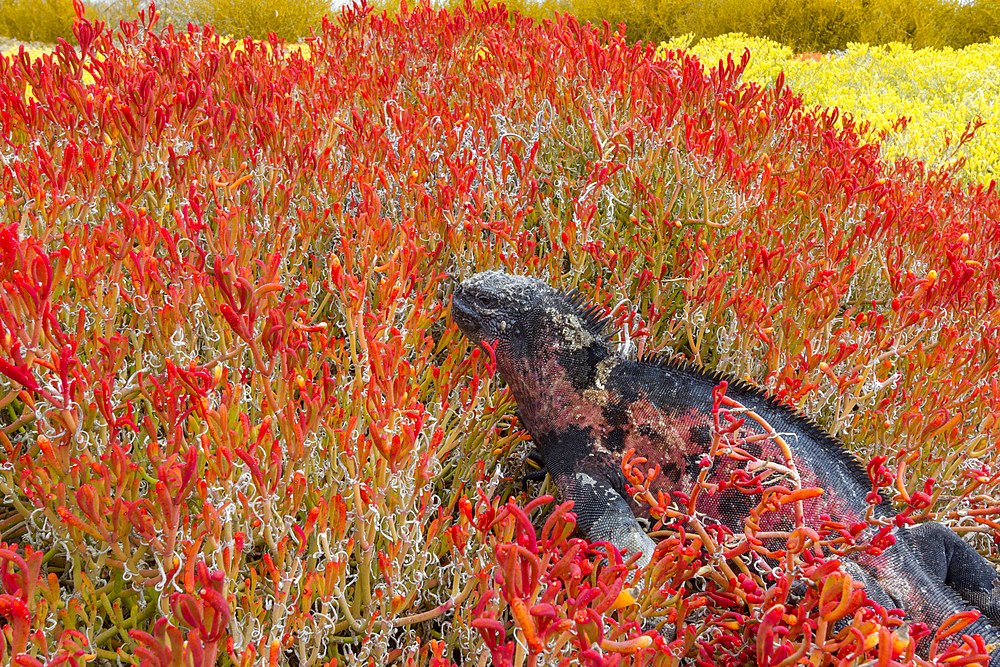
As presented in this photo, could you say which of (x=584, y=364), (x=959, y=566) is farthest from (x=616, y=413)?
(x=959, y=566)

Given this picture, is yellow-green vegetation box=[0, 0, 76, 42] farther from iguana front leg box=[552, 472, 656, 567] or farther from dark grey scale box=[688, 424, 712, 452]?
dark grey scale box=[688, 424, 712, 452]

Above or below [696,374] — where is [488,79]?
above

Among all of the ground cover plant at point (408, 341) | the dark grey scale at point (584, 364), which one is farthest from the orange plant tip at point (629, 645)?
the dark grey scale at point (584, 364)

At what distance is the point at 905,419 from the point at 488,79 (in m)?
4.00

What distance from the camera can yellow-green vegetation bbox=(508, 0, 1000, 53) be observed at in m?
15.0

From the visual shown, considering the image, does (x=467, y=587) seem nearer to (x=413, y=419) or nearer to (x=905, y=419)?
(x=413, y=419)

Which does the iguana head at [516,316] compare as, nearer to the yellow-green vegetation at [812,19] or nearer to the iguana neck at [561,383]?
the iguana neck at [561,383]

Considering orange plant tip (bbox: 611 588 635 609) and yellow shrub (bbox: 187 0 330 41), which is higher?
yellow shrub (bbox: 187 0 330 41)

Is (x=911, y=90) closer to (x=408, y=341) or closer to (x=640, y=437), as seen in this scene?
(x=640, y=437)

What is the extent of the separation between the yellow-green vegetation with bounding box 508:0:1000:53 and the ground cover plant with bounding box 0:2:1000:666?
11663mm

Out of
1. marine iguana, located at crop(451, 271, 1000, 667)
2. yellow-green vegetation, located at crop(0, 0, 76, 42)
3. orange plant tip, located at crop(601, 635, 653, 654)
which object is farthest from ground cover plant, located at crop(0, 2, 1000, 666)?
yellow-green vegetation, located at crop(0, 0, 76, 42)

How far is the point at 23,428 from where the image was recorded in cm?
248

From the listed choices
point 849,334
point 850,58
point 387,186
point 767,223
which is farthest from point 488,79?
point 850,58

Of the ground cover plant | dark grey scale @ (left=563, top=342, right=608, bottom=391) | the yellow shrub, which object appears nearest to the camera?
the ground cover plant
